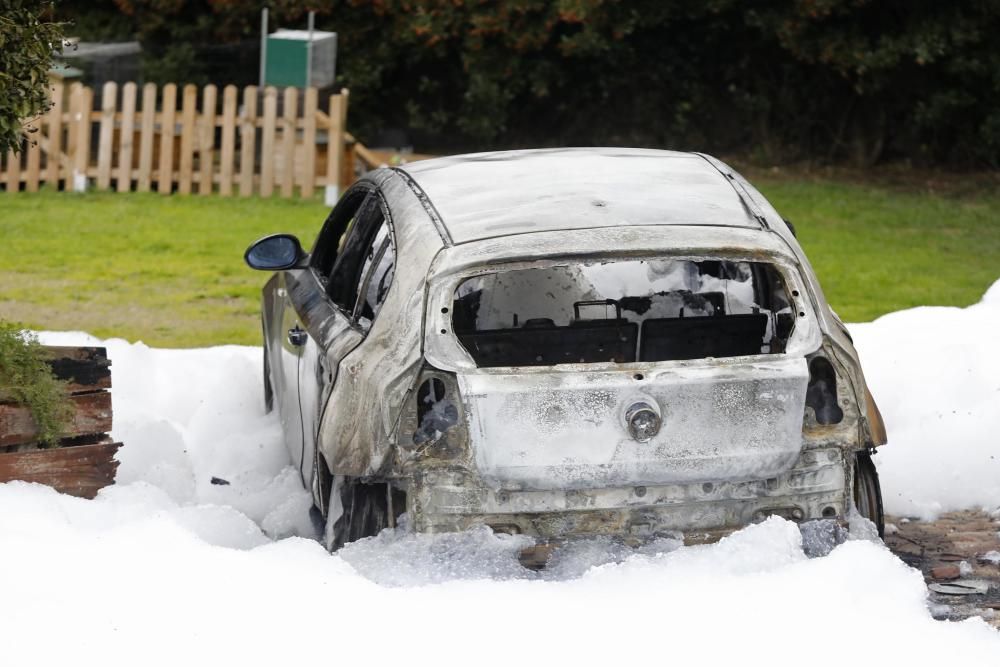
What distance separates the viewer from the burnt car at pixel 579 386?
4.77 meters

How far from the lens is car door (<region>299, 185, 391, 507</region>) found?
5527mm

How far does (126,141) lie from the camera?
16984 mm

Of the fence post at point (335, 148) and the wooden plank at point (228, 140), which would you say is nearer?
the fence post at point (335, 148)

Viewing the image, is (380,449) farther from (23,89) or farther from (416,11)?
(416,11)

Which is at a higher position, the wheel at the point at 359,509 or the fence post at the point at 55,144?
the wheel at the point at 359,509

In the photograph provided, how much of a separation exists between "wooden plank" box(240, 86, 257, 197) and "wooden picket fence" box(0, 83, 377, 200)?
0.01 metres

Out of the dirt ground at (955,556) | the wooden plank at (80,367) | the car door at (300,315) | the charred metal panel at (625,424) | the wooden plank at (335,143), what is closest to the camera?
the charred metal panel at (625,424)

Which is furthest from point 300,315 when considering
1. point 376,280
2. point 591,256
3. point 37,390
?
point 591,256

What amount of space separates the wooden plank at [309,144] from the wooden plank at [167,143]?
1.47 meters

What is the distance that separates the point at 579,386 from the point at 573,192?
3.32ft

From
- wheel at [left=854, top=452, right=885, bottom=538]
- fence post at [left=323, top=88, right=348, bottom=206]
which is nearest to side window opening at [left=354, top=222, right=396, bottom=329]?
wheel at [left=854, top=452, right=885, bottom=538]

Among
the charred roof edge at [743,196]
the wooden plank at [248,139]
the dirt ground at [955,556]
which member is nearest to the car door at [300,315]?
the charred roof edge at [743,196]

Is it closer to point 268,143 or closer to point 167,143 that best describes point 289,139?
point 268,143

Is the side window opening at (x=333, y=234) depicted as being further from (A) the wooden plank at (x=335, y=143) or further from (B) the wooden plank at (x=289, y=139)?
(B) the wooden plank at (x=289, y=139)
